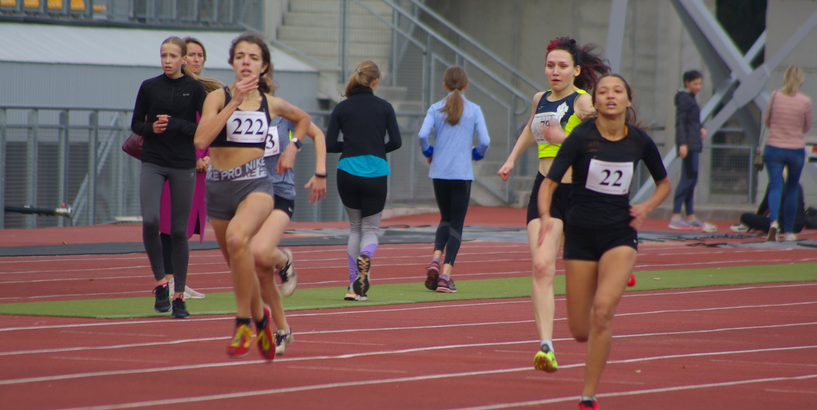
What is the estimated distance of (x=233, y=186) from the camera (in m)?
7.60

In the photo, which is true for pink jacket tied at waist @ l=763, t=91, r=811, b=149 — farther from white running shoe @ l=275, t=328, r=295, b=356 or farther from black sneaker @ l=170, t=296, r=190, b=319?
white running shoe @ l=275, t=328, r=295, b=356

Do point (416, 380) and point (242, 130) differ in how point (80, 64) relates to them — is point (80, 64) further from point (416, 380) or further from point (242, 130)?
point (416, 380)

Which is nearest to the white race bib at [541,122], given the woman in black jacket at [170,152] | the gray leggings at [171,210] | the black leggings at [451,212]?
the woman in black jacket at [170,152]

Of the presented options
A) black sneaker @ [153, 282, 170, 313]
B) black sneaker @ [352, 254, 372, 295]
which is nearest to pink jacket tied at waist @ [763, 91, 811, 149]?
black sneaker @ [352, 254, 372, 295]

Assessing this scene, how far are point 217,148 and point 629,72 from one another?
21.8 m

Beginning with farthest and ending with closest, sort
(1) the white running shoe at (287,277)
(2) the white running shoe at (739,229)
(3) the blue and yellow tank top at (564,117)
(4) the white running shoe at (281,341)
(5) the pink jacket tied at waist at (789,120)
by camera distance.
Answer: (2) the white running shoe at (739,229) < (5) the pink jacket tied at waist at (789,120) < (3) the blue and yellow tank top at (564,117) < (1) the white running shoe at (287,277) < (4) the white running shoe at (281,341)

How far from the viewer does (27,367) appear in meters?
6.93

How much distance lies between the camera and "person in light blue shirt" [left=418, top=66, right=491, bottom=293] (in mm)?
11727

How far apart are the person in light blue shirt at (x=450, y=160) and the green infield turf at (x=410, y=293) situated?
0.31 m

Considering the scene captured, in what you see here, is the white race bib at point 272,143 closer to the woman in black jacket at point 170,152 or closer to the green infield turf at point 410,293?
the woman in black jacket at point 170,152

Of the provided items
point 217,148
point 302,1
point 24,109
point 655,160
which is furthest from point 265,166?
point 302,1

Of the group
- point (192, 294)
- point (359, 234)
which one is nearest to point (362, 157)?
point (359, 234)

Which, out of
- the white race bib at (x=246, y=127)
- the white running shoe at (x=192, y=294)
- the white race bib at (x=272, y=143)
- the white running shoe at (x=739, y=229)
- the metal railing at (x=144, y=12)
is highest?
the metal railing at (x=144, y=12)

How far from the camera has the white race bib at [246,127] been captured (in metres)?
7.63
